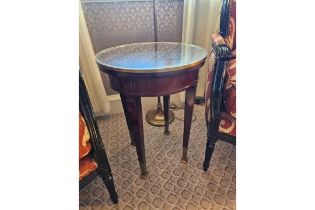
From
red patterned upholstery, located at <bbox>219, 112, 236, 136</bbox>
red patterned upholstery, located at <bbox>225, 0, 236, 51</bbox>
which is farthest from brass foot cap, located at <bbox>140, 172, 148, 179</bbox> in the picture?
red patterned upholstery, located at <bbox>225, 0, 236, 51</bbox>

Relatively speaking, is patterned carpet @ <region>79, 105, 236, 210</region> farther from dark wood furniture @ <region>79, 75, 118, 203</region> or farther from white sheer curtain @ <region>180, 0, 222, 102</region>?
white sheer curtain @ <region>180, 0, 222, 102</region>

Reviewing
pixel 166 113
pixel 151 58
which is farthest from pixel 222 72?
pixel 166 113

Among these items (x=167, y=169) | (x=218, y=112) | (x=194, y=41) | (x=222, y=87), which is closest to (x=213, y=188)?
(x=167, y=169)

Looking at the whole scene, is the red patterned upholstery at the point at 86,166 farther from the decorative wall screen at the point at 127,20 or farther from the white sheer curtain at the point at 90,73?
the decorative wall screen at the point at 127,20

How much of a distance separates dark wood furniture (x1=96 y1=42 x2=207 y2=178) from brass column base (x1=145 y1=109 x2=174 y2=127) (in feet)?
2.02

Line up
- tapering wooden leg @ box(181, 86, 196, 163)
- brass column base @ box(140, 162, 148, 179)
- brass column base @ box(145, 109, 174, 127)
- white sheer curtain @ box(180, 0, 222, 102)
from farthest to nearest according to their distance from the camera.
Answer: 1. brass column base @ box(145, 109, 174, 127)
2. white sheer curtain @ box(180, 0, 222, 102)
3. brass column base @ box(140, 162, 148, 179)
4. tapering wooden leg @ box(181, 86, 196, 163)

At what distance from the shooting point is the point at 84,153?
0.77m

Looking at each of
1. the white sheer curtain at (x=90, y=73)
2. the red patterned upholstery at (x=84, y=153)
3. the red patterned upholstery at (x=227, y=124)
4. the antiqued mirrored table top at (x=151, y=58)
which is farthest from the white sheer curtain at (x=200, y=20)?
the red patterned upholstery at (x=84, y=153)

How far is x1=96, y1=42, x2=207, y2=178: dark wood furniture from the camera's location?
2.54 feet

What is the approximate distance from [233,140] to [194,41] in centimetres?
108

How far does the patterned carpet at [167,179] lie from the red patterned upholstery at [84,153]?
0.33 metres

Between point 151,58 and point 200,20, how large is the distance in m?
0.98

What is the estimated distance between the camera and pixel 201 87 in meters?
1.96
